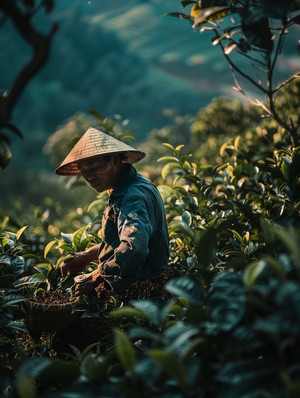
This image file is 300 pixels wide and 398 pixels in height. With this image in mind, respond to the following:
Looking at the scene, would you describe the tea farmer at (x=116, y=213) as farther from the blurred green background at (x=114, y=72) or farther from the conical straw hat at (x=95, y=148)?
the blurred green background at (x=114, y=72)

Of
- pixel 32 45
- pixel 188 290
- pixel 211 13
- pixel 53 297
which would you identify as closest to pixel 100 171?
pixel 53 297

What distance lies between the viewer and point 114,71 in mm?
23484

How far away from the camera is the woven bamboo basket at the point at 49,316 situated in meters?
2.05

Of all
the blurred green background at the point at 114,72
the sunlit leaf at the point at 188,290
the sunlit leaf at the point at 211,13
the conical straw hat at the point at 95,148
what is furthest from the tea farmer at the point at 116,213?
the blurred green background at the point at 114,72

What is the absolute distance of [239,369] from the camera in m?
1.06

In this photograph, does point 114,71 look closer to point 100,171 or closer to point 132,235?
point 100,171

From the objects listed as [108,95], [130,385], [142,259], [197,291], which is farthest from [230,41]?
[108,95]

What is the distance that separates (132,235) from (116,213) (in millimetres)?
222

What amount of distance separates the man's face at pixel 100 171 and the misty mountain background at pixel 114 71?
18.4 meters

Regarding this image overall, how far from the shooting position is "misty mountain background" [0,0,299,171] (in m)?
21.3

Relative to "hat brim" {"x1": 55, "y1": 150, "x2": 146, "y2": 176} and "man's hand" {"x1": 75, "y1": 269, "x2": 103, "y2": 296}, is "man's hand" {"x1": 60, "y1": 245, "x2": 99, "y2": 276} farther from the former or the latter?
"hat brim" {"x1": 55, "y1": 150, "x2": 146, "y2": 176}

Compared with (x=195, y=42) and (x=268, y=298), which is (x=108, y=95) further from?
(x=268, y=298)

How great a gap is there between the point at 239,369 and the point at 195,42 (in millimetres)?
22204

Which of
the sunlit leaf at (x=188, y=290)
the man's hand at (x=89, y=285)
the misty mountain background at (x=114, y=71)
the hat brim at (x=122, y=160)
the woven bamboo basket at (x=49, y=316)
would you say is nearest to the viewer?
the sunlit leaf at (x=188, y=290)
